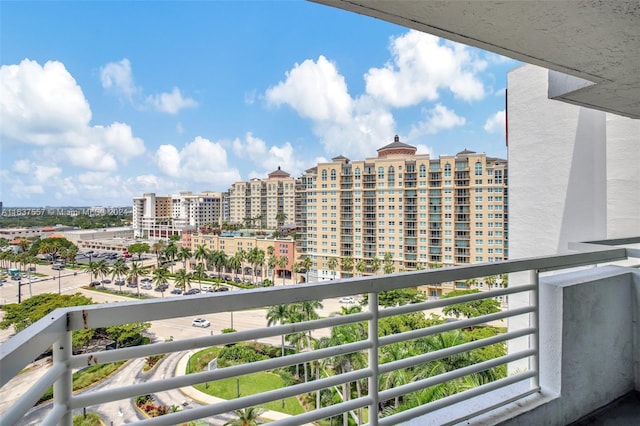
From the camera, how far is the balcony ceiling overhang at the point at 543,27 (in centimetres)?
108

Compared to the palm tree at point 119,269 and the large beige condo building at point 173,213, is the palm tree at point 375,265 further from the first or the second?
the palm tree at point 119,269

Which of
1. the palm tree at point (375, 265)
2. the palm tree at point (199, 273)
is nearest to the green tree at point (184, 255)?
the palm tree at point (199, 273)

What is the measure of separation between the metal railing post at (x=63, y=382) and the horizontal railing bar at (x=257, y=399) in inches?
7.0

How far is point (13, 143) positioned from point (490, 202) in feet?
111

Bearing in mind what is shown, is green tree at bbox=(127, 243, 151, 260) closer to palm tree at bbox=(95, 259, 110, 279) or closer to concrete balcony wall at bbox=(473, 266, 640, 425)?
palm tree at bbox=(95, 259, 110, 279)

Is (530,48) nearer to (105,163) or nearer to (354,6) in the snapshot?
(354,6)

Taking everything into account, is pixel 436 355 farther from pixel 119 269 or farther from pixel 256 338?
pixel 119 269

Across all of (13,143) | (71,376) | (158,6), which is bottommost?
(71,376)

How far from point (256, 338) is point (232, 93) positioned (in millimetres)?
68827

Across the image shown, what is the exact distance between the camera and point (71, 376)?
2.71 ft

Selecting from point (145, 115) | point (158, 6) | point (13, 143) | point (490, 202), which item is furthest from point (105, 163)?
point (490, 202)

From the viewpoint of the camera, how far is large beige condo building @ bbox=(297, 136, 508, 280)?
Answer: 2972 cm

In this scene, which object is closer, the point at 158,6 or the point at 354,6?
the point at 354,6

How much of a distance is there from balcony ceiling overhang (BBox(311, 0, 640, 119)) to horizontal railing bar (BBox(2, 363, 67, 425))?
46.8 inches
